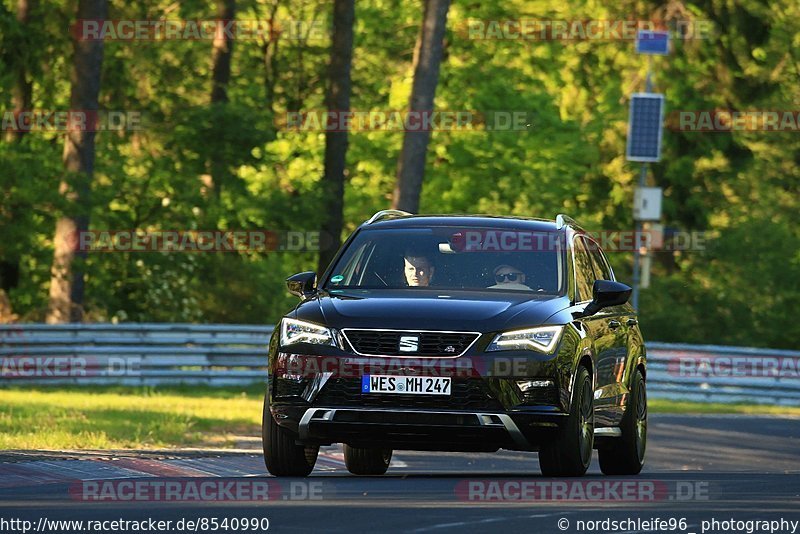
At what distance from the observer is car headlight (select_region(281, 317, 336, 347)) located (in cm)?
1337

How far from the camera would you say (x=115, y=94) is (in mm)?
45875

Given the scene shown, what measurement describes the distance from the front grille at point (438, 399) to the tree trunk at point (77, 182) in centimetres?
2333

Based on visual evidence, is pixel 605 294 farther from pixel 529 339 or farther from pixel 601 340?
pixel 529 339

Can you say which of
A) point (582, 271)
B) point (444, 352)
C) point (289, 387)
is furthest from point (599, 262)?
point (289, 387)

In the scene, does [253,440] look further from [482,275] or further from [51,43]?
[51,43]

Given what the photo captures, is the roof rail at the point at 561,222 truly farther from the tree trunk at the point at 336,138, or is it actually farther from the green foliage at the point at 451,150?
the tree trunk at the point at 336,138

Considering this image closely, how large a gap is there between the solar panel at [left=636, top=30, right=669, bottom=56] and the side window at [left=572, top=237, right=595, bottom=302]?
2306cm

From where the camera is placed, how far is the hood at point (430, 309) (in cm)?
1325

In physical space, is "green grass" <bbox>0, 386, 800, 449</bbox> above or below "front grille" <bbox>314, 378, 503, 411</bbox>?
below

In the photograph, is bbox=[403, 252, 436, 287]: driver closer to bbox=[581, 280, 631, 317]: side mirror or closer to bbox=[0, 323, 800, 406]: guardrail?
bbox=[581, 280, 631, 317]: side mirror

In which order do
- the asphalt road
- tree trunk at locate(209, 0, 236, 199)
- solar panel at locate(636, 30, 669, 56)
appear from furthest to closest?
tree trunk at locate(209, 0, 236, 199) → solar panel at locate(636, 30, 669, 56) → the asphalt road

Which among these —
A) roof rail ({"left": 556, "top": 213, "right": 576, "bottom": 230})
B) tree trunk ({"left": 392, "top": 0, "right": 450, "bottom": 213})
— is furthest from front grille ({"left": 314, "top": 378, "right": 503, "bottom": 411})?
tree trunk ({"left": 392, "top": 0, "right": 450, "bottom": 213})

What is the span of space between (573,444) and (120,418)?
10456 millimetres

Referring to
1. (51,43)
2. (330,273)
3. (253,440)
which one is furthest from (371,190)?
(330,273)
